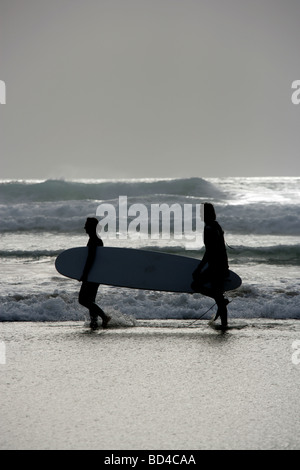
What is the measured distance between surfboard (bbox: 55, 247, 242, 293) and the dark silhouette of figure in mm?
539

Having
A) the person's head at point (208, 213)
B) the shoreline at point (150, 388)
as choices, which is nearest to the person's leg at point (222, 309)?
the shoreline at point (150, 388)

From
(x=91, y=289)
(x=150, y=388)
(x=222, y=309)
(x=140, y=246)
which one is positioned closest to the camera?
(x=150, y=388)

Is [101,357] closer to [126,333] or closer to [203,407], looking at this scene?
[126,333]

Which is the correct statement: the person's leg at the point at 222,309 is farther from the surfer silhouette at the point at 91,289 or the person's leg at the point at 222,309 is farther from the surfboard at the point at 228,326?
the surfer silhouette at the point at 91,289

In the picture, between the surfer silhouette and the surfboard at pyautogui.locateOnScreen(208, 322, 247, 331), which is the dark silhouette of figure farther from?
the surfer silhouette

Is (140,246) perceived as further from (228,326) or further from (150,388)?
(150,388)

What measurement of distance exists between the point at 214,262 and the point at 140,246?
36.0ft

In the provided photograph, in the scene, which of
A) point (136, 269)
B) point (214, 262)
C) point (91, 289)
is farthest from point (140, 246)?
point (214, 262)

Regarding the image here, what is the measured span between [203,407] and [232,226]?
19.7 m

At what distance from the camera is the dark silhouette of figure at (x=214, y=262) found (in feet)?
24.7

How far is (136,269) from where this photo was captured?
28.5 ft

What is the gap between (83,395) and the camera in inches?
185

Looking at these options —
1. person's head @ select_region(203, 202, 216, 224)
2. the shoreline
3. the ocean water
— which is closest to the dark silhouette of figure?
person's head @ select_region(203, 202, 216, 224)

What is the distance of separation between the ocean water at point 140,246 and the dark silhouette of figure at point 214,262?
279mm
